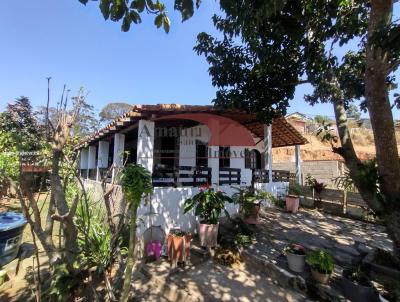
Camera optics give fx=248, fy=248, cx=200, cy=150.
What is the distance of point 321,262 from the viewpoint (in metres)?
4.95

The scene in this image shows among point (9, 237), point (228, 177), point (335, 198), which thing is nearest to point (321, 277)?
point (228, 177)

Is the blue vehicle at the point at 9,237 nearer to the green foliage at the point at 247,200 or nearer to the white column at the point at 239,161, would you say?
the green foliage at the point at 247,200

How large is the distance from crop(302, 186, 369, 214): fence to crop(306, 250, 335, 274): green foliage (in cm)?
600

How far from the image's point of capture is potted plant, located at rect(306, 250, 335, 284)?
4.88 metres

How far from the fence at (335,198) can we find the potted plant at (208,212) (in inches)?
262

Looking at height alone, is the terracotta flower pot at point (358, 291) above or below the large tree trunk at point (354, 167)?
below

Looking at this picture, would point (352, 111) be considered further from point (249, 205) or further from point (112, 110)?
point (112, 110)

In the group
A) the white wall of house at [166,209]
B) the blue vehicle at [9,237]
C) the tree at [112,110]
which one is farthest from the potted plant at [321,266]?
the tree at [112,110]

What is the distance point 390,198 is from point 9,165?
40.3ft

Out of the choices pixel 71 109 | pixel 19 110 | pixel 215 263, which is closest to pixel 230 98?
pixel 215 263

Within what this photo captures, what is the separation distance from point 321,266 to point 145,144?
521 centimetres

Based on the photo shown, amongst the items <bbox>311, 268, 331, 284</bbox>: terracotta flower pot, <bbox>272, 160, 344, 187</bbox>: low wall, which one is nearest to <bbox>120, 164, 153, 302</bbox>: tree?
<bbox>311, 268, 331, 284</bbox>: terracotta flower pot

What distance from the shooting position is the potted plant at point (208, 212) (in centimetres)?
640

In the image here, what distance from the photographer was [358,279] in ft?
14.9
